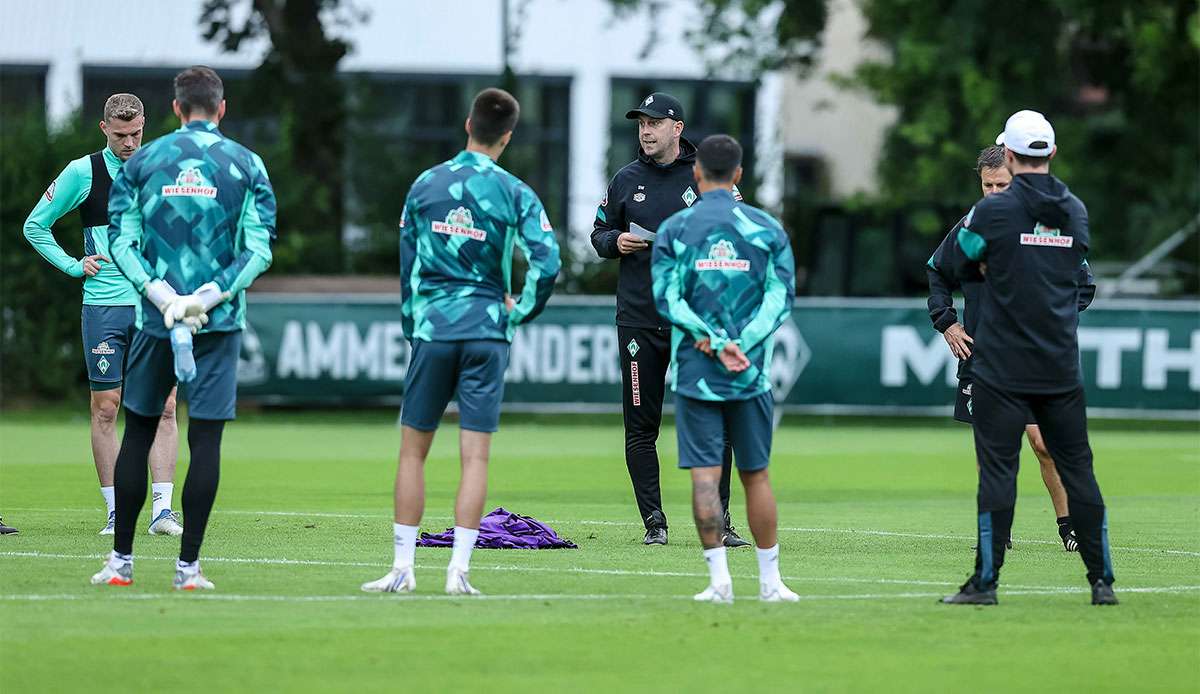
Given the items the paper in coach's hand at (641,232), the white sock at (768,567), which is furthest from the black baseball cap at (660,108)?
the white sock at (768,567)

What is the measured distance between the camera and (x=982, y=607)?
27.6ft

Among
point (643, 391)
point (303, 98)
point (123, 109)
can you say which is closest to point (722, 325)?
point (643, 391)

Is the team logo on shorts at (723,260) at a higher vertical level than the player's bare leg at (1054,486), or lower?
higher

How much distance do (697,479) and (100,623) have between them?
2.54 metres

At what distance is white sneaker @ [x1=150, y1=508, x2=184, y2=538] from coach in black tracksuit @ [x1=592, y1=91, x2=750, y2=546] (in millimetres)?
2546

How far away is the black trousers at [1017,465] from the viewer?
855cm

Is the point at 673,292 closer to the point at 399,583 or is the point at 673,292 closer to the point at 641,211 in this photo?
the point at 399,583

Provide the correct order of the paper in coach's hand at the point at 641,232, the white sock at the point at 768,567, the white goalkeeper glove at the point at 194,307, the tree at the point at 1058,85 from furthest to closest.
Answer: the tree at the point at 1058,85
the paper in coach's hand at the point at 641,232
the white sock at the point at 768,567
the white goalkeeper glove at the point at 194,307

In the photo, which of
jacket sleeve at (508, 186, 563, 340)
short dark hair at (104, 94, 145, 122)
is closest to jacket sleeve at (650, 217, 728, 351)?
jacket sleeve at (508, 186, 563, 340)

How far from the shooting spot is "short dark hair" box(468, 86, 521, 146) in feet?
28.1

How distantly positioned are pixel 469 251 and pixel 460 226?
0.12 m

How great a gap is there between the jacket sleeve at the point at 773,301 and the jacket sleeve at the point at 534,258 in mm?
874

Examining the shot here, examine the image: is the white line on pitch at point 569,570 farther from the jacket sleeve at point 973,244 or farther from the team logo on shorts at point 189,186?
the team logo on shorts at point 189,186

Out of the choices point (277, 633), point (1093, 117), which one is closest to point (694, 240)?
point (277, 633)
